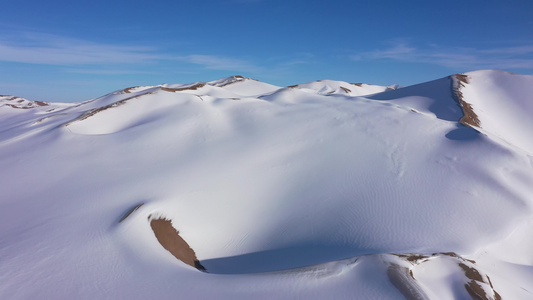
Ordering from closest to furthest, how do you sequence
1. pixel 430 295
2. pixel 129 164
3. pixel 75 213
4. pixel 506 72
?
1. pixel 430 295
2. pixel 75 213
3. pixel 129 164
4. pixel 506 72

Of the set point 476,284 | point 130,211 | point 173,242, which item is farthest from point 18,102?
point 476,284

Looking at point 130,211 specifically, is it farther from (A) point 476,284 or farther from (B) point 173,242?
(A) point 476,284

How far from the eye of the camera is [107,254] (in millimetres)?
6363

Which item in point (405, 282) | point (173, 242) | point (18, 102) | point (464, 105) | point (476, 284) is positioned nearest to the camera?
point (405, 282)

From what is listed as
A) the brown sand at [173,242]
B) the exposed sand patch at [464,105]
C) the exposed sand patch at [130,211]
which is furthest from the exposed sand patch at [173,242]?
the exposed sand patch at [464,105]

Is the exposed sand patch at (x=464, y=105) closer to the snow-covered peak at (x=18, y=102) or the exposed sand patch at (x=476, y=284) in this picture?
the exposed sand patch at (x=476, y=284)

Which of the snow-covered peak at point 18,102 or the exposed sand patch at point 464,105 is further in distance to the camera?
the snow-covered peak at point 18,102

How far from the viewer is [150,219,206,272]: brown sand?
721cm

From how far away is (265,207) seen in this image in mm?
9734

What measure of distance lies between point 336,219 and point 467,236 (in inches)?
140

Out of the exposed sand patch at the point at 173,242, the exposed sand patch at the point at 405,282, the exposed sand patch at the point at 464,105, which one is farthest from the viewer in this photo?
the exposed sand patch at the point at 464,105

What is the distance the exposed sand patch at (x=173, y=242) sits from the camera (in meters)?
7.21

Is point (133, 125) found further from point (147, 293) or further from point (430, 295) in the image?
point (430, 295)

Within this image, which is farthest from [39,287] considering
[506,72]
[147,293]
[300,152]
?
[506,72]
